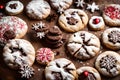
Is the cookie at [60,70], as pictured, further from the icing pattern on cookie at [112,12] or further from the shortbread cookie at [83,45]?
the icing pattern on cookie at [112,12]

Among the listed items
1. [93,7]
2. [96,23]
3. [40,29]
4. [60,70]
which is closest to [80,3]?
[93,7]

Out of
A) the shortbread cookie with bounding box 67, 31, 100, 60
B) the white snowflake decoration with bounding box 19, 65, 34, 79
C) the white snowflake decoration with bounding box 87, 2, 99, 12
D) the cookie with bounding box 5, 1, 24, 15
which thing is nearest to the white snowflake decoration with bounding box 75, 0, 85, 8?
the white snowflake decoration with bounding box 87, 2, 99, 12

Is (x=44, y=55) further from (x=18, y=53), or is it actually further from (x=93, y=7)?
(x=93, y=7)

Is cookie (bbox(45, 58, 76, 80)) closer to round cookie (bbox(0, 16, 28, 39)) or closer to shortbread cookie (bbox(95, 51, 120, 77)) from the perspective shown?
shortbread cookie (bbox(95, 51, 120, 77))

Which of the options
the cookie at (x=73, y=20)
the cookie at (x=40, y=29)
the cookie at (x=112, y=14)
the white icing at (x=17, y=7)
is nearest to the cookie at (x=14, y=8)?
the white icing at (x=17, y=7)

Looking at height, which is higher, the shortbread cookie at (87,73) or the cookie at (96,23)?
the cookie at (96,23)

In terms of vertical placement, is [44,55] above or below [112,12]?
below
